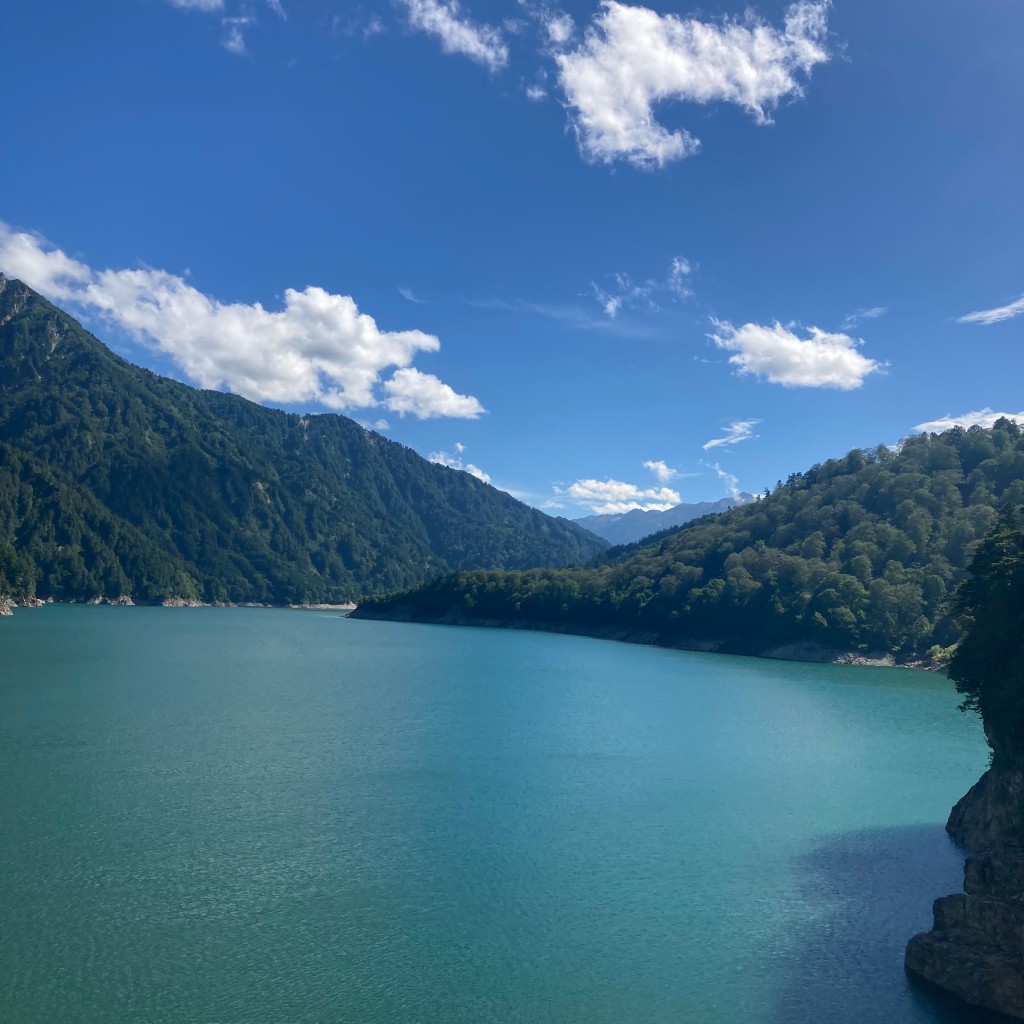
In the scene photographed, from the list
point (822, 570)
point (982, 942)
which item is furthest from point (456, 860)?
point (822, 570)

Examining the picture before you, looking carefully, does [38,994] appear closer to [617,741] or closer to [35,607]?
[617,741]

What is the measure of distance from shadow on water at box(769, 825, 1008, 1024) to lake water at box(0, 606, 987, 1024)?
113 mm

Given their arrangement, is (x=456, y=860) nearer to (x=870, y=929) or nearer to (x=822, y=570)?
(x=870, y=929)

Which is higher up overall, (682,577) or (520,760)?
(682,577)

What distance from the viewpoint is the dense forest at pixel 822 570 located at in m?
114

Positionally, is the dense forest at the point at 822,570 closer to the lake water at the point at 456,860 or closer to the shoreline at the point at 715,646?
the shoreline at the point at 715,646

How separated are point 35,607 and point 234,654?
97.7 m

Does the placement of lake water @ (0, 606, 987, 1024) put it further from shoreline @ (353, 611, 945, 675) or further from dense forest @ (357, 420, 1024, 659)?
dense forest @ (357, 420, 1024, 659)

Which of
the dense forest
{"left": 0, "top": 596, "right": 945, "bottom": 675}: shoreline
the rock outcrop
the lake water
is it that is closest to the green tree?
the lake water

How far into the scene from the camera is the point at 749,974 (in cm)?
2089

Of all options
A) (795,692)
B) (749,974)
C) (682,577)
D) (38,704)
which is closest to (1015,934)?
(749,974)

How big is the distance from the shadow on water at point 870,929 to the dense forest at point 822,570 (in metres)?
74.6

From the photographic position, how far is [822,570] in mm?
125312

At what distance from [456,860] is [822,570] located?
363 ft
